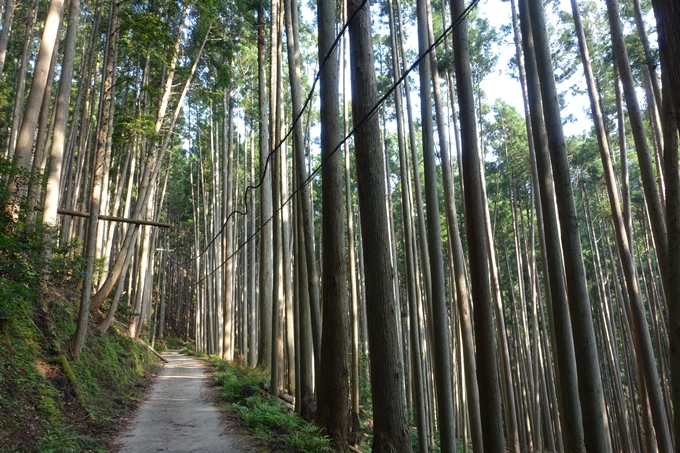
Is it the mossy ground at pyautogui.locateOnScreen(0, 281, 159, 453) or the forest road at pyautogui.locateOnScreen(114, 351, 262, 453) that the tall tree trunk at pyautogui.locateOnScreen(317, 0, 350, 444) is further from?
the mossy ground at pyautogui.locateOnScreen(0, 281, 159, 453)

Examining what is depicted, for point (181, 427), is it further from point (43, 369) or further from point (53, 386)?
point (43, 369)

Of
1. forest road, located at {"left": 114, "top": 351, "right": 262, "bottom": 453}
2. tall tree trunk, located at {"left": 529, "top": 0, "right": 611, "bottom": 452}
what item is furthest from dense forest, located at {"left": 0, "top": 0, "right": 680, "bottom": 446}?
forest road, located at {"left": 114, "top": 351, "right": 262, "bottom": 453}

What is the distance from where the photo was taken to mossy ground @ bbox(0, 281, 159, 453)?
4938 millimetres

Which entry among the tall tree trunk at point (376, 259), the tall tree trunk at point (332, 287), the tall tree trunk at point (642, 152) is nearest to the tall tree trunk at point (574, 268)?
the tall tree trunk at point (376, 259)

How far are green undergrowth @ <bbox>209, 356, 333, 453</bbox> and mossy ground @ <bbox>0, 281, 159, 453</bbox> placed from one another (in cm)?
189

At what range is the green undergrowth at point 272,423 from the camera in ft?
17.6

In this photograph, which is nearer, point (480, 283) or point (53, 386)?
point (480, 283)

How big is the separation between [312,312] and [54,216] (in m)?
5.39

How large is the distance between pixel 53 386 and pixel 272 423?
319 cm

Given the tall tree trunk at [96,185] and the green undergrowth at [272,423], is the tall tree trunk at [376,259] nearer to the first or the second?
the green undergrowth at [272,423]

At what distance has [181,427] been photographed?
22.2 feet

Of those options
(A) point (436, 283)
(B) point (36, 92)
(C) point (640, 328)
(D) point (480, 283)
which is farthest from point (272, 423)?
(B) point (36, 92)

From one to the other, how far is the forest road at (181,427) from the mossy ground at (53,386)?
0.33 metres

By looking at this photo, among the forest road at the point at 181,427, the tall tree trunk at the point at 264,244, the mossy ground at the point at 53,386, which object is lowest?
the forest road at the point at 181,427
